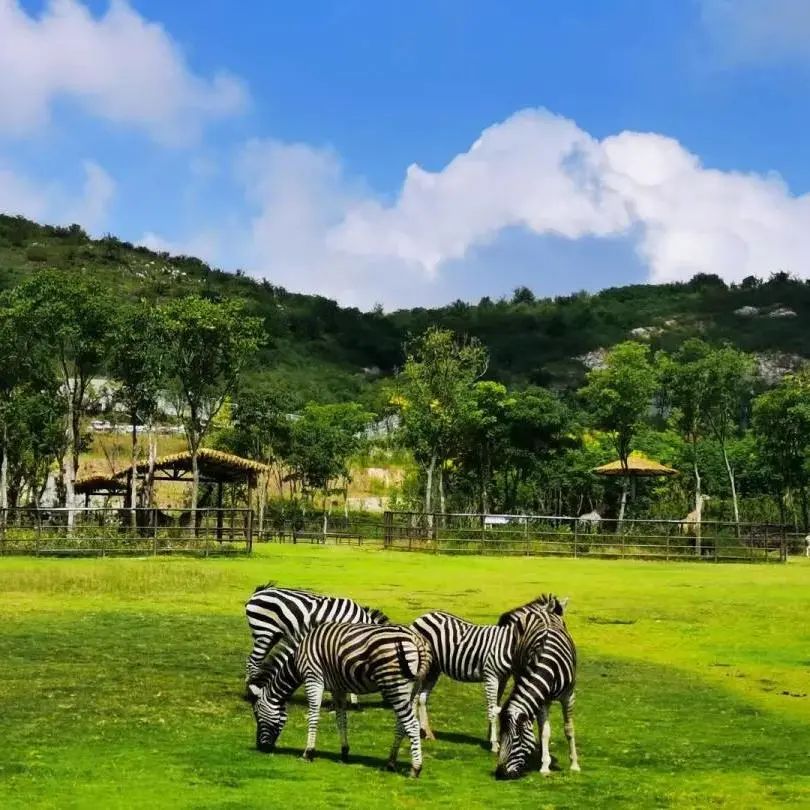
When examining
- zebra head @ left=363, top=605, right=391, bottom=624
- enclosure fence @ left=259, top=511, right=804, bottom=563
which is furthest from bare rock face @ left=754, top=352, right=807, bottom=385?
zebra head @ left=363, top=605, right=391, bottom=624

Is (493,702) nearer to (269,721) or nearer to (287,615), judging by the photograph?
(269,721)

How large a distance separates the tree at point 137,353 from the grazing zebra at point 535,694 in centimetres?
3947

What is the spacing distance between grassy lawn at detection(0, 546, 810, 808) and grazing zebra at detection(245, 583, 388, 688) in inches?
30.2

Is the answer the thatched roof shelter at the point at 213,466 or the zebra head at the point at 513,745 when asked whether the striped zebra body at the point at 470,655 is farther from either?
the thatched roof shelter at the point at 213,466

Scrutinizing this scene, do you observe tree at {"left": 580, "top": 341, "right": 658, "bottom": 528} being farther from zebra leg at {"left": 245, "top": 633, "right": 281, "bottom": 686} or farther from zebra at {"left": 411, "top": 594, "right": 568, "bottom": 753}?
zebra at {"left": 411, "top": 594, "right": 568, "bottom": 753}

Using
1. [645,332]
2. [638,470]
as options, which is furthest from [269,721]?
[645,332]

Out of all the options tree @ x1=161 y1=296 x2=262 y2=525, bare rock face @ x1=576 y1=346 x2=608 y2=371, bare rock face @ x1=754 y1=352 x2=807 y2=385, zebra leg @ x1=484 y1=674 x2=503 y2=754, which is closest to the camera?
zebra leg @ x1=484 y1=674 x2=503 y2=754

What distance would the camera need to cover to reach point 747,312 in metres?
170

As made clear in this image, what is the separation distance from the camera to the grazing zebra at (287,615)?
10812mm

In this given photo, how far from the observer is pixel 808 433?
184ft

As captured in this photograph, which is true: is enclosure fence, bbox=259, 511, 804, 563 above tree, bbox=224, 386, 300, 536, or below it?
below

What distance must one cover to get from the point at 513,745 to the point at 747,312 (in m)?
171

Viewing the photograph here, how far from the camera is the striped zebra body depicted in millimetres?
9641

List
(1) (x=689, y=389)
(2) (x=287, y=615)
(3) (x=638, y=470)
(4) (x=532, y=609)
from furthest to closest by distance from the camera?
(1) (x=689, y=389)
(3) (x=638, y=470)
(2) (x=287, y=615)
(4) (x=532, y=609)
